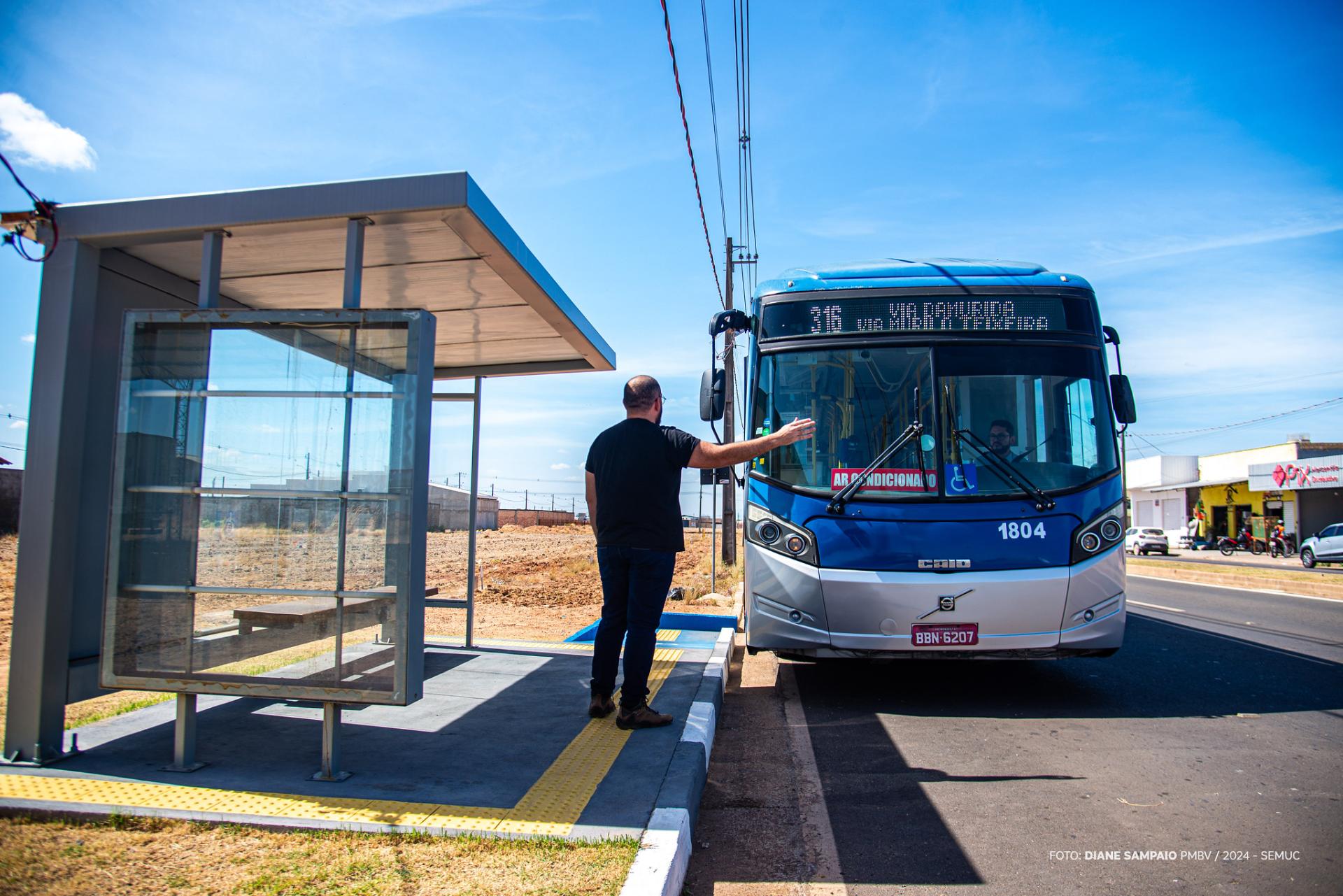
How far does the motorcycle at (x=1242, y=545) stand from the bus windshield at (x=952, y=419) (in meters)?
39.5

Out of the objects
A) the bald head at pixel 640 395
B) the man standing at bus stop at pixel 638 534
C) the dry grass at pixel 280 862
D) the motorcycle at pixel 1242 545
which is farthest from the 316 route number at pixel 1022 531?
the motorcycle at pixel 1242 545

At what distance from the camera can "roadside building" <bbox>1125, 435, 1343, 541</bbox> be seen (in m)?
37.9

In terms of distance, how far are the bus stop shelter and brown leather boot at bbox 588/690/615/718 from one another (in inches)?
53.5

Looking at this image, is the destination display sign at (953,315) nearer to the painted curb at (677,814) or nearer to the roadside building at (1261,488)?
the painted curb at (677,814)

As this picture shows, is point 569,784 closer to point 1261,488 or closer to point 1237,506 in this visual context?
point 1261,488

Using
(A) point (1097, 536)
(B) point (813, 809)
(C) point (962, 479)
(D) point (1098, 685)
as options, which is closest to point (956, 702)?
(D) point (1098, 685)

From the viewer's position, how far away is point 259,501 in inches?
153

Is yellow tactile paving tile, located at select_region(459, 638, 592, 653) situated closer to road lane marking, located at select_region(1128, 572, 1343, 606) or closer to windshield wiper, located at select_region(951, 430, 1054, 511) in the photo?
windshield wiper, located at select_region(951, 430, 1054, 511)

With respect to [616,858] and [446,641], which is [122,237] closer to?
[616,858]

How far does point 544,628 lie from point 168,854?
331 inches

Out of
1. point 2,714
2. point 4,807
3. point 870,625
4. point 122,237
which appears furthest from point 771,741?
point 2,714

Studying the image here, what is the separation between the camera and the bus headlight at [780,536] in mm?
5758

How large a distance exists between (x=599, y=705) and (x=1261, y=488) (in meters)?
45.9

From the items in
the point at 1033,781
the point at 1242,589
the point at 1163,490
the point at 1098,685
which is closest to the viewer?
the point at 1033,781
